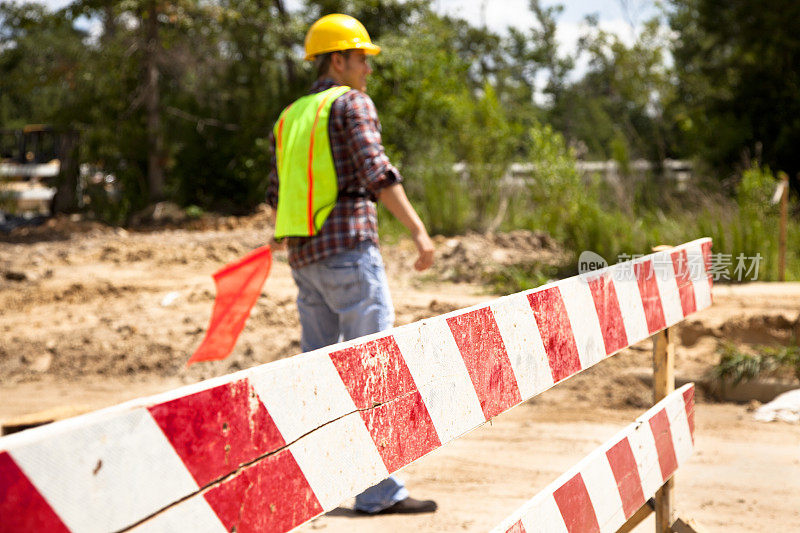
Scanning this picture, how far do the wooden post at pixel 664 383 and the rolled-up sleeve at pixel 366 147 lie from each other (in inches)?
50.0

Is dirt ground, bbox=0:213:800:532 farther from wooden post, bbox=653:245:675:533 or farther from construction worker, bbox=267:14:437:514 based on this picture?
construction worker, bbox=267:14:437:514

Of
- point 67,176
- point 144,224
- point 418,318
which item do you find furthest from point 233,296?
point 67,176

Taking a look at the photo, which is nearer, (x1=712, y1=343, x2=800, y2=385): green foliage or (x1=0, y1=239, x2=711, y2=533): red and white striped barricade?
(x1=0, y1=239, x2=711, y2=533): red and white striped barricade

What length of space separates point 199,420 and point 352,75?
9.14 ft

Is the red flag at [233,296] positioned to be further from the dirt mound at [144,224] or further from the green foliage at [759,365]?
Answer: the dirt mound at [144,224]

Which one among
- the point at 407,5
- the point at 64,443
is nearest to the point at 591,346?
the point at 64,443

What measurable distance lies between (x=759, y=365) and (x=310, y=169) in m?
3.94

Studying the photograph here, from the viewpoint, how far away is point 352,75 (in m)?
3.79

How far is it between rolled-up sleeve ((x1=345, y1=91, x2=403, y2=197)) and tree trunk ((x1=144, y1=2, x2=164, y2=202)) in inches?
514

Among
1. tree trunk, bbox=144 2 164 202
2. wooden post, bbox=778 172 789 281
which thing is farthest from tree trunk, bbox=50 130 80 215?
wooden post, bbox=778 172 789 281

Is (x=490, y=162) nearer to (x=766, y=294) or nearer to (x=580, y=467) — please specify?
(x=766, y=294)

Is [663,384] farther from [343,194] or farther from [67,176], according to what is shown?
[67,176]

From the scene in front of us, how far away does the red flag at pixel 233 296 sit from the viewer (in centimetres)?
455

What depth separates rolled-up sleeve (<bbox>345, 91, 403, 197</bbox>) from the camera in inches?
140
